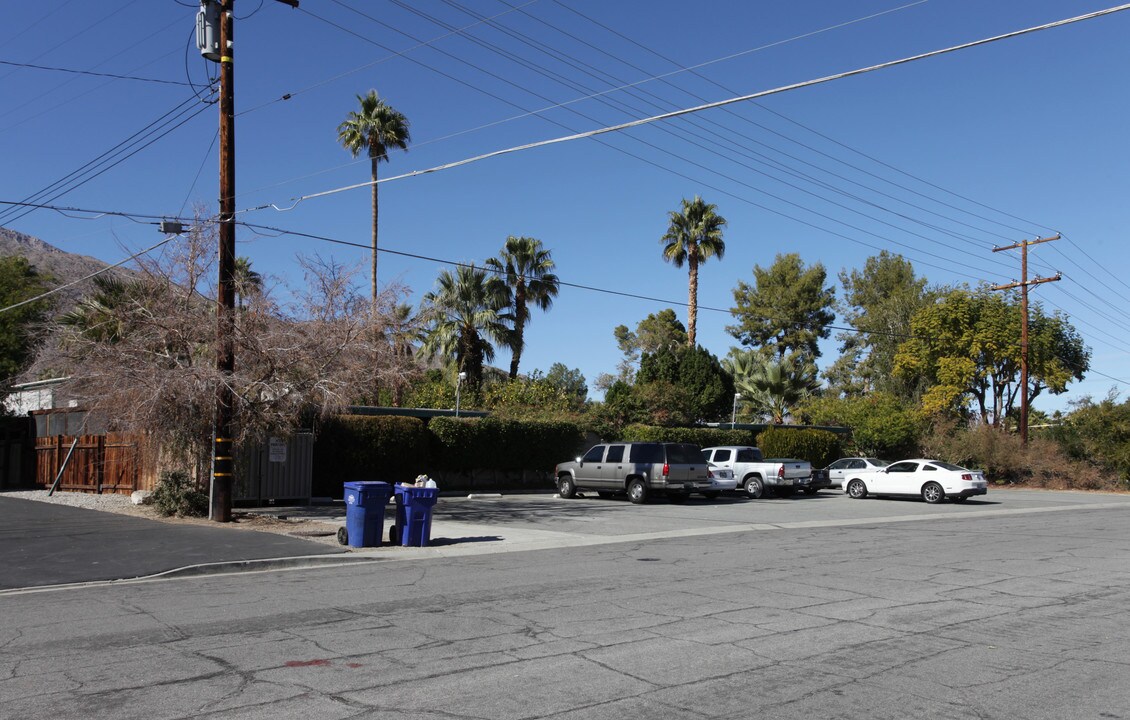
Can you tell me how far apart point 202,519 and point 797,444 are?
26.3m

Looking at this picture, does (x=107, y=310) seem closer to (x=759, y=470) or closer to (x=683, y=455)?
(x=683, y=455)

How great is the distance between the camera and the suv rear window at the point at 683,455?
2659 centimetres

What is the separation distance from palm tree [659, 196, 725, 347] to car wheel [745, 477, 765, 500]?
19692 millimetres

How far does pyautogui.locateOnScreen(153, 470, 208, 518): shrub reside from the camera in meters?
18.8

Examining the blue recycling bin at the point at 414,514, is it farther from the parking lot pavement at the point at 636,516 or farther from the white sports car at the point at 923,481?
the white sports car at the point at 923,481

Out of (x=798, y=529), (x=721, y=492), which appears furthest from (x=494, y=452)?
→ (x=798, y=529)

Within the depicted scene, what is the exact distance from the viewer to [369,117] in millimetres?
41656

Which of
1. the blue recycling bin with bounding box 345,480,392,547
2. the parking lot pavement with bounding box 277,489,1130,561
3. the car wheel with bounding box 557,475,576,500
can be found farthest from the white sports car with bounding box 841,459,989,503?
the blue recycling bin with bounding box 345,480,392,547

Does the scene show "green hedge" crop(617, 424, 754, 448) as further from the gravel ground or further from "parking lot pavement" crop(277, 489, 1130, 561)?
the gravel ground

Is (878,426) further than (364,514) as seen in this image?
Yes

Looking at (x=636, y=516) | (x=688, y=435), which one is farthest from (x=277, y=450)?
(x=688, y=435)

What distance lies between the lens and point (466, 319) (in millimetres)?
42469

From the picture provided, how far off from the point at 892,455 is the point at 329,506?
3112 centimetres

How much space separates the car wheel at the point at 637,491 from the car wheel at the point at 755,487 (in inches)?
225
